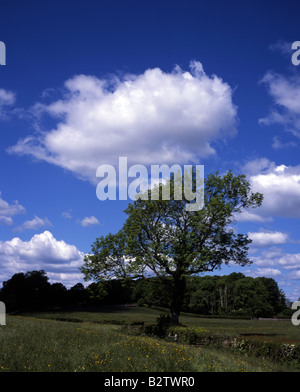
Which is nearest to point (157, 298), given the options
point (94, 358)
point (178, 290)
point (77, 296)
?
point (77, 296)

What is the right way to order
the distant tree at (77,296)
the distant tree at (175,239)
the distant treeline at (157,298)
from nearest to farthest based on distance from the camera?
the distant tree at (175,239)
the distant treeline at (157,298)
the distant tree at (77,296)

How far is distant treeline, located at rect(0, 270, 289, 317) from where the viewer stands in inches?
3642

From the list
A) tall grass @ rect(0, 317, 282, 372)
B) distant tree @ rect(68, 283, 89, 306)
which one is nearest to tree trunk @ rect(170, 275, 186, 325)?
tall grass @ rect(0, 317, 282, 372)

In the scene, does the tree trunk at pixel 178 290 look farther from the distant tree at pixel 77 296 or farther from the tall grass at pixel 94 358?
the distant tree at pixel 77 296

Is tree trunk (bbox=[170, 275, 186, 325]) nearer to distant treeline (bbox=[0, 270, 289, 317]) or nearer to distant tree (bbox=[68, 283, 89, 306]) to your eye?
distant treeline (bbox=[0, 270, 289, 317])

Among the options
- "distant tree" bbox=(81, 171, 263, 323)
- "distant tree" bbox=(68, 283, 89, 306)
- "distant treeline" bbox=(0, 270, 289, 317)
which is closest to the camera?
"distant tree" bbox=(81, 171, 263, 323)

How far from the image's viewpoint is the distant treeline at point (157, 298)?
303 ft

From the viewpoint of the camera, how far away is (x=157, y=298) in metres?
84.5

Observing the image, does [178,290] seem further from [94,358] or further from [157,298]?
[157,298]

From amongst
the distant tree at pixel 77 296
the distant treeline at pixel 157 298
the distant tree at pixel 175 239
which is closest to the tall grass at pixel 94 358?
the distant tree at pixel 175 239

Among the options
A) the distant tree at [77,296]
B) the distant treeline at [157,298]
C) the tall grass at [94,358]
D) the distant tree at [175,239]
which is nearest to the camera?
the tall grass at [94,358]

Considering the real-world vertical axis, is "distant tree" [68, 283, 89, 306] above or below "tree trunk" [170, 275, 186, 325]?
below

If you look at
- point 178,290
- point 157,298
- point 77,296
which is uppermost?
point 178,290
